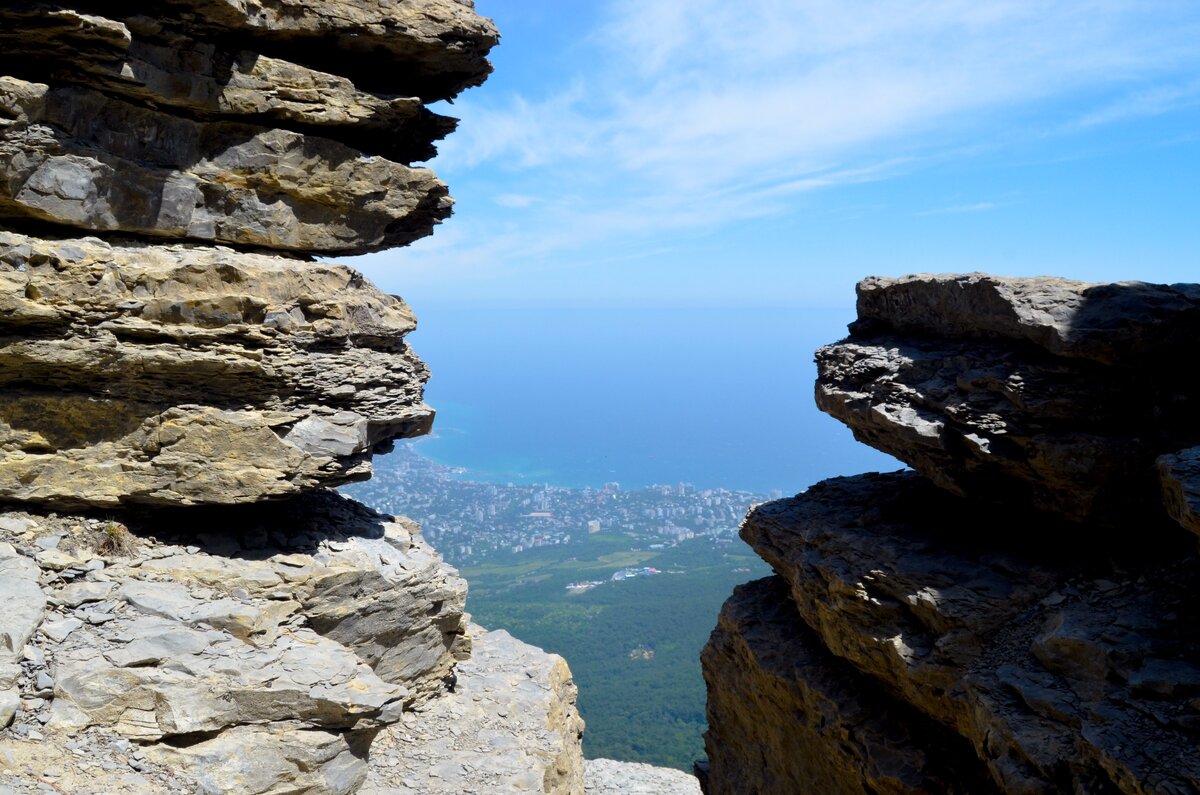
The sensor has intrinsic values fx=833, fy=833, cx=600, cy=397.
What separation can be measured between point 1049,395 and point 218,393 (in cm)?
1727

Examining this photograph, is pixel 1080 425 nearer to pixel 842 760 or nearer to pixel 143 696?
pixel 842 760

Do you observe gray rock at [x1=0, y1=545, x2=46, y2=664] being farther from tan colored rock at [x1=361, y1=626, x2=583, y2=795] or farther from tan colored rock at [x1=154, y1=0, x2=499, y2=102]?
tan colored rock at [x1=154, y1=0, x2=499, y2=102]

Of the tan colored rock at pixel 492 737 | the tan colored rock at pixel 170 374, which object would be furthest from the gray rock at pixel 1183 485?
the tan colored rock at pixel 170 374

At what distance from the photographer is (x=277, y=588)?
19000mm

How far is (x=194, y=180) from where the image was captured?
19.3m

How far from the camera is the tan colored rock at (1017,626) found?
1139 cm

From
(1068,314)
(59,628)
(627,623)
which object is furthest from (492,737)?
(627,623)

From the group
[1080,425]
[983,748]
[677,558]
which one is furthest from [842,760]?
[677,558]

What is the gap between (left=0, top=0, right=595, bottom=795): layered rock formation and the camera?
15.5 metres

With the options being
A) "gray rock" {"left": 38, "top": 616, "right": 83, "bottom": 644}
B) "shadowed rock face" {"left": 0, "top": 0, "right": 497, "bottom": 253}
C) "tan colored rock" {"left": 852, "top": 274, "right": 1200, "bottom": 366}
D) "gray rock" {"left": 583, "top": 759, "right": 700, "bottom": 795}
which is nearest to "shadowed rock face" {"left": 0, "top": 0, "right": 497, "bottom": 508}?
"shadowed rock face" {"left": 0, "top": 0, "right": 497, "bottom": 253}

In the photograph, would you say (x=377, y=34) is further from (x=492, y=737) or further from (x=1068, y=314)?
(x=492, y=737)

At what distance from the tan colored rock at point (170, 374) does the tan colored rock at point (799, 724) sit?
1091 cm

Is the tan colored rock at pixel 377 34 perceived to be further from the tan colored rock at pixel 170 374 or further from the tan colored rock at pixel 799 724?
the tan colored rock at pixel 799 724

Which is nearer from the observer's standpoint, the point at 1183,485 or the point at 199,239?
the point at 1183,485
